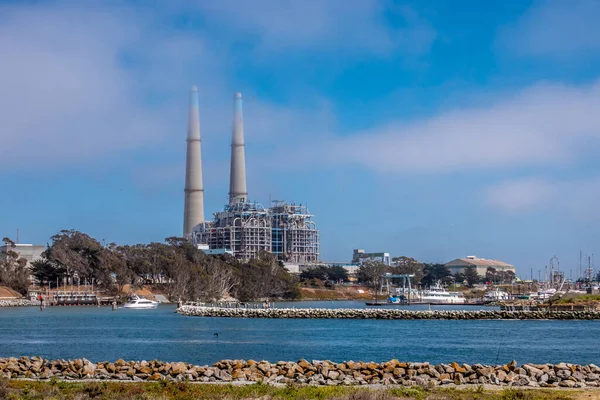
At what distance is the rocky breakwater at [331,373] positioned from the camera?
2273cm

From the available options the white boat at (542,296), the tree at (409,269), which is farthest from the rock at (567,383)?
the tree at (409,269)

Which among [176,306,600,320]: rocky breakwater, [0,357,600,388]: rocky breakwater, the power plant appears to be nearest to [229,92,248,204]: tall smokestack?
the power plant

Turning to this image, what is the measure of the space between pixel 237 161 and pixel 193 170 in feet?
39.0

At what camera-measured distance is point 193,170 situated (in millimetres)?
169250

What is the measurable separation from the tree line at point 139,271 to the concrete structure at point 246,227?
32275mm

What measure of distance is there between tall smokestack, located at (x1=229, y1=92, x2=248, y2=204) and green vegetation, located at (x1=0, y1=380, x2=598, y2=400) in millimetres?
155627

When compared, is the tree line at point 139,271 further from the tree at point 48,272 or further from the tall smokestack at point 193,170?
the tall smokestack at point 193,170

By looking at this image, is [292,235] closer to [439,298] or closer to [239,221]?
[239,221]

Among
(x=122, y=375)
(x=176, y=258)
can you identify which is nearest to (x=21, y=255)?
(x=176, y=258)

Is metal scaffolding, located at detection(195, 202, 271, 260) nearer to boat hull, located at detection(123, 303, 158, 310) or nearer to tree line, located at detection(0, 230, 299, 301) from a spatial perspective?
tree line, located at detection(0, 230, 299, 301)

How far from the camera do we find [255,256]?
Result: 176 meters

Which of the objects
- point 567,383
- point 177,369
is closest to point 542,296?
point 567,383

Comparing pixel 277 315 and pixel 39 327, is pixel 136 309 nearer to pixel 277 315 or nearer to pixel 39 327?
pixel 277 315

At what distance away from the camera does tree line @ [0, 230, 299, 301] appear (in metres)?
128
